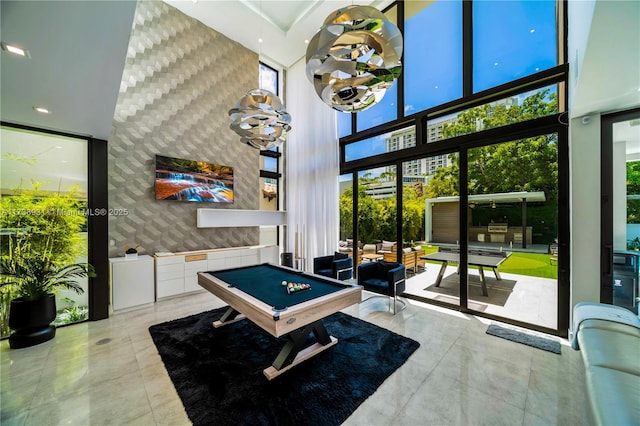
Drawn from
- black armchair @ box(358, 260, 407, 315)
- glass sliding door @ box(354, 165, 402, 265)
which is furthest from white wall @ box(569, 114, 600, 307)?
glass sliding door @ box(354, 165, 402, 265)

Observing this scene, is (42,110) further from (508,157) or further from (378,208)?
(508,157)

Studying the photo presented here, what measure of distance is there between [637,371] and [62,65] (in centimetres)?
498

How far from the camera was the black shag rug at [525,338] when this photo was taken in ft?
9.43

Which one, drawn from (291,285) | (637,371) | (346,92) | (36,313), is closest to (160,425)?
(291,285)

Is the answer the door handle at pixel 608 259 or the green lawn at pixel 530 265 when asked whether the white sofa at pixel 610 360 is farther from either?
the green lawn at pixel 530 265

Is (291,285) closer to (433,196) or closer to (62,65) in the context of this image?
(62,65)

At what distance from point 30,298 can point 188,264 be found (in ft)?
6.78

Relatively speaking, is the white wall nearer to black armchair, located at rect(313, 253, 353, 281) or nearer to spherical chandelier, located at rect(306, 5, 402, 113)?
spherical chandelier, located at rect(306, 5, 402, 113)

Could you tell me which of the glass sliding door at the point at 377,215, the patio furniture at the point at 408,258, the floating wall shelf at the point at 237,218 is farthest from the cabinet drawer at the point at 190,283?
the patio furniture at the point at 408,258

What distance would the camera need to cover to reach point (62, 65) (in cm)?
196

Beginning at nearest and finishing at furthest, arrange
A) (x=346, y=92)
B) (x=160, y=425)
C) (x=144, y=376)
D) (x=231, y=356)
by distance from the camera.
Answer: (x=160, y=425), (x=346, y=92), (x=144, y=376), (x=231, y=356)

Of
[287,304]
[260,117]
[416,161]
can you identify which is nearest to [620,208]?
[416,161]

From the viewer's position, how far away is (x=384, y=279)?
427 cm

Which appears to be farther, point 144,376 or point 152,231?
point 152,231
